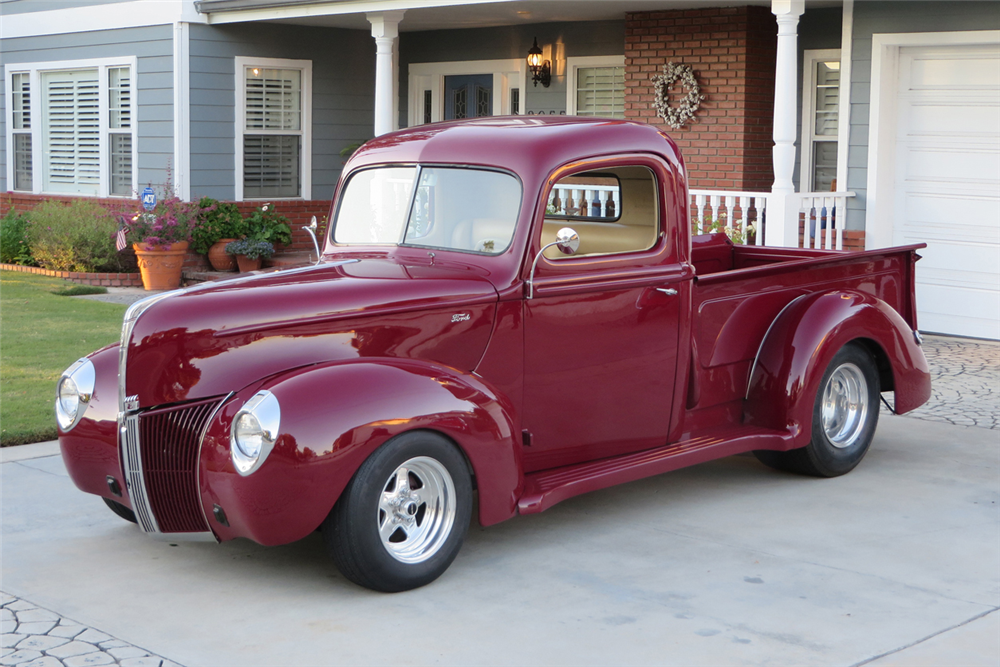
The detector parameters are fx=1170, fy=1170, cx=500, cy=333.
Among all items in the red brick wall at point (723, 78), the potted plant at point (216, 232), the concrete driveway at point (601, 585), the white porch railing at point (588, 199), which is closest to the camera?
the concrete driveway at point (601, 585)

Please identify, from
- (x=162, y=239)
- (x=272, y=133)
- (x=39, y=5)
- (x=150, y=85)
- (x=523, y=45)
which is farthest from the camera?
(x=39, y=5)

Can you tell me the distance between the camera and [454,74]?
16.6 meters

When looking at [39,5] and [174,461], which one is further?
[39,5]

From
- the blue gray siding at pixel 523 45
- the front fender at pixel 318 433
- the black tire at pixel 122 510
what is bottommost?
the black tire at pixel 122 510

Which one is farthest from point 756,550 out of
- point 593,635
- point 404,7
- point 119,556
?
point 404,7

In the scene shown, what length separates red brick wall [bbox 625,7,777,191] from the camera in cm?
1291

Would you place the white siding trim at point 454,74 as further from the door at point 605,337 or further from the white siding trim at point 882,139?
the door at point 605,337

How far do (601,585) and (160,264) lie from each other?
35.5ft

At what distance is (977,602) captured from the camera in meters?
4.46

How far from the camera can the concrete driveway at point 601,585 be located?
4000 millimetres

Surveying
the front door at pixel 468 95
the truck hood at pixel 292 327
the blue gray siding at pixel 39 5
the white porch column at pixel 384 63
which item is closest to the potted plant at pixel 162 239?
the white porch column at pixel 384 63

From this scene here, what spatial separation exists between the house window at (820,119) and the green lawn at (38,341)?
7488 mm

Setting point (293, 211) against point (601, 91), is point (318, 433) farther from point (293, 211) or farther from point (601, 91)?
point (293, 211)

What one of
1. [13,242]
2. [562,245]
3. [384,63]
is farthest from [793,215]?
[13,242]
